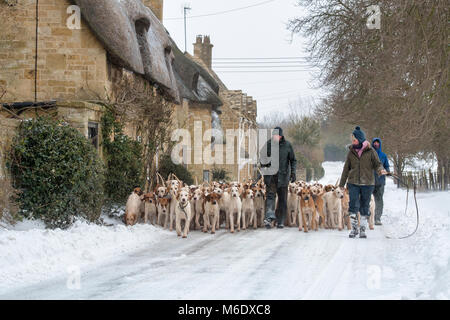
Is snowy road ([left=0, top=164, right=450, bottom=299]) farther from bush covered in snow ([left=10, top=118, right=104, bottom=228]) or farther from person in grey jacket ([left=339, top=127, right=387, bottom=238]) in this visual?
bush covered in snow ([left=10, top=118, right=104, bottom=228])

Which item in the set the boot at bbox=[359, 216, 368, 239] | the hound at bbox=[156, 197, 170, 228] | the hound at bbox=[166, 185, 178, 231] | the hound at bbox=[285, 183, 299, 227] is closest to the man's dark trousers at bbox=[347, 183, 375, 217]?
the boot at bbox=[359, 216, 368, 239]

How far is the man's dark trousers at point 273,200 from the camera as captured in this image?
521 inches

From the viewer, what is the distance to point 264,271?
7.34 meters

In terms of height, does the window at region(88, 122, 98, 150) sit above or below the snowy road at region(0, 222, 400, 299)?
above

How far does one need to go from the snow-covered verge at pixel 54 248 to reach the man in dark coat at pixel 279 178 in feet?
10.4

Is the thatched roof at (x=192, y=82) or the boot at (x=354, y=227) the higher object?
the thatched roof at (x=192, y=82)

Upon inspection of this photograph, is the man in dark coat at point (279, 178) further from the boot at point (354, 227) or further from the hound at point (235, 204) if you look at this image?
the boot at point (354, 227)

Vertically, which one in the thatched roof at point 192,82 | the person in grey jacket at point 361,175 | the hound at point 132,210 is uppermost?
the thatched roof at point 192,82

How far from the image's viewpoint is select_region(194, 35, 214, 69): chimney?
42656 mm

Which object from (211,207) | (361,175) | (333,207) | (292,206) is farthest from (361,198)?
(211,207)

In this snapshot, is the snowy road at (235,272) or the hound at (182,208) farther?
the hound at (182,208)

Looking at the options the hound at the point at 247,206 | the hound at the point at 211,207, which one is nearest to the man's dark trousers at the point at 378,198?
the hound at the point at 247,206

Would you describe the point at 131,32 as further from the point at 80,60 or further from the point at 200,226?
the point at 200,226

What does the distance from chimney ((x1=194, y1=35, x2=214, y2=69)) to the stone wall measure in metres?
27.5
